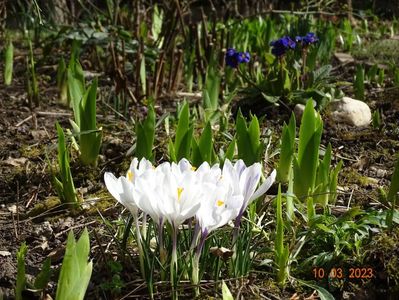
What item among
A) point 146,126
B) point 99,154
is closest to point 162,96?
point 99,154

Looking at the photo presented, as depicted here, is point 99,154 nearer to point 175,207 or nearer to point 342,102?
point 342,102

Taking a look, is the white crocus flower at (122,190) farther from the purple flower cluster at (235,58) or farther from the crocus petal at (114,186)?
the purple flower cluster at (235,58)

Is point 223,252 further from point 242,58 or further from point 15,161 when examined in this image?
point 242,58
